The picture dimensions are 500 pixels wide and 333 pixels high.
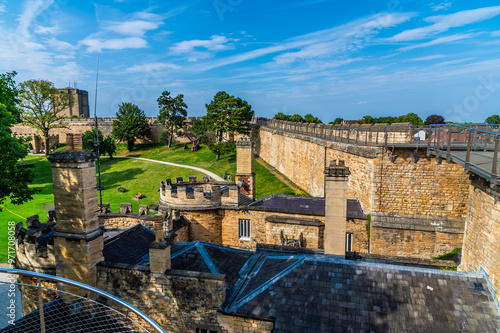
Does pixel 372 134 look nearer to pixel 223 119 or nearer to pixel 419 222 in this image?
pixel 419 222

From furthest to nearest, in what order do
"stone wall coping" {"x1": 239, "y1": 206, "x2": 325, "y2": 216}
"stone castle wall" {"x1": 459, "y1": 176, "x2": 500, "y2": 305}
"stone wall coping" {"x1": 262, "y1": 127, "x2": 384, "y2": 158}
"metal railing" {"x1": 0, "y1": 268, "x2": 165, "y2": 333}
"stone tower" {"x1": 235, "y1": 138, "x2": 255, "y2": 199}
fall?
1. "stone tower" {"x1": 235, "y1": 138, "x2": 255, "y2": 199}
2. "stone wall coping" {"x1": 262, "y1": 127, "x2": 384, "y2": 158}
3. "stone wall coping" {"x1": 239, "y1": 206, "x2": 325, "y2": 216}
4. "stone castle wall" {"x1": 459, "y1": 176, "x2": 500, "y2": 305}
5. "metal railing" {"x1": 0, "y1": 268, "x2": 165, "y2": 333}

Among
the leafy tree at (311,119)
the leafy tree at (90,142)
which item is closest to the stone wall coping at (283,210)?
the leafy tree at (90,142)

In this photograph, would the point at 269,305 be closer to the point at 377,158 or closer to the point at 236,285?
the point at 236,285

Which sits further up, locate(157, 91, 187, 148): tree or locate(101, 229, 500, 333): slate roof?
locate(157, 91, 187, 148): tree

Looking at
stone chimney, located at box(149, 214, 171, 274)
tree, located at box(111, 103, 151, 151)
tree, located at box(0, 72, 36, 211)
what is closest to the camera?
stone chimney, located at box(149, 214, 171, 274)

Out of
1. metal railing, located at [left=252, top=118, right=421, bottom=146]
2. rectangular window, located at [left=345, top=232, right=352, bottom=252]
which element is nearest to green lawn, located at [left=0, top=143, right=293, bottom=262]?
metal railing, located at [left=252, top=118, right=421, bottom=146]

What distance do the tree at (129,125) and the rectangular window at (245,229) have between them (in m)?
41.1

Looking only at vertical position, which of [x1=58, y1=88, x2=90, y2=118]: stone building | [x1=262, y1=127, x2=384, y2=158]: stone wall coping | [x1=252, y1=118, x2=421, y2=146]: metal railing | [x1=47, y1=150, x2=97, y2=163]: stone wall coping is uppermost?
[x1=58, y1=88, x2=90, y2=118]: stone building

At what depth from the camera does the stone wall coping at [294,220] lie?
1226cm

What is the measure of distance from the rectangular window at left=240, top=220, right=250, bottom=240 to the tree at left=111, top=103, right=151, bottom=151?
4114cm

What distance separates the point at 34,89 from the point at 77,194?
4366 centimetres

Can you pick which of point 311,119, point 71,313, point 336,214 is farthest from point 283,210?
point 311,119

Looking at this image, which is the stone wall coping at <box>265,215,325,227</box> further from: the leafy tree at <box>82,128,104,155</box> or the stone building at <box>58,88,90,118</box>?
the stone building at <box>58,88,90,118</box>

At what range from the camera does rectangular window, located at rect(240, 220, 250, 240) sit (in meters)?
13.6
